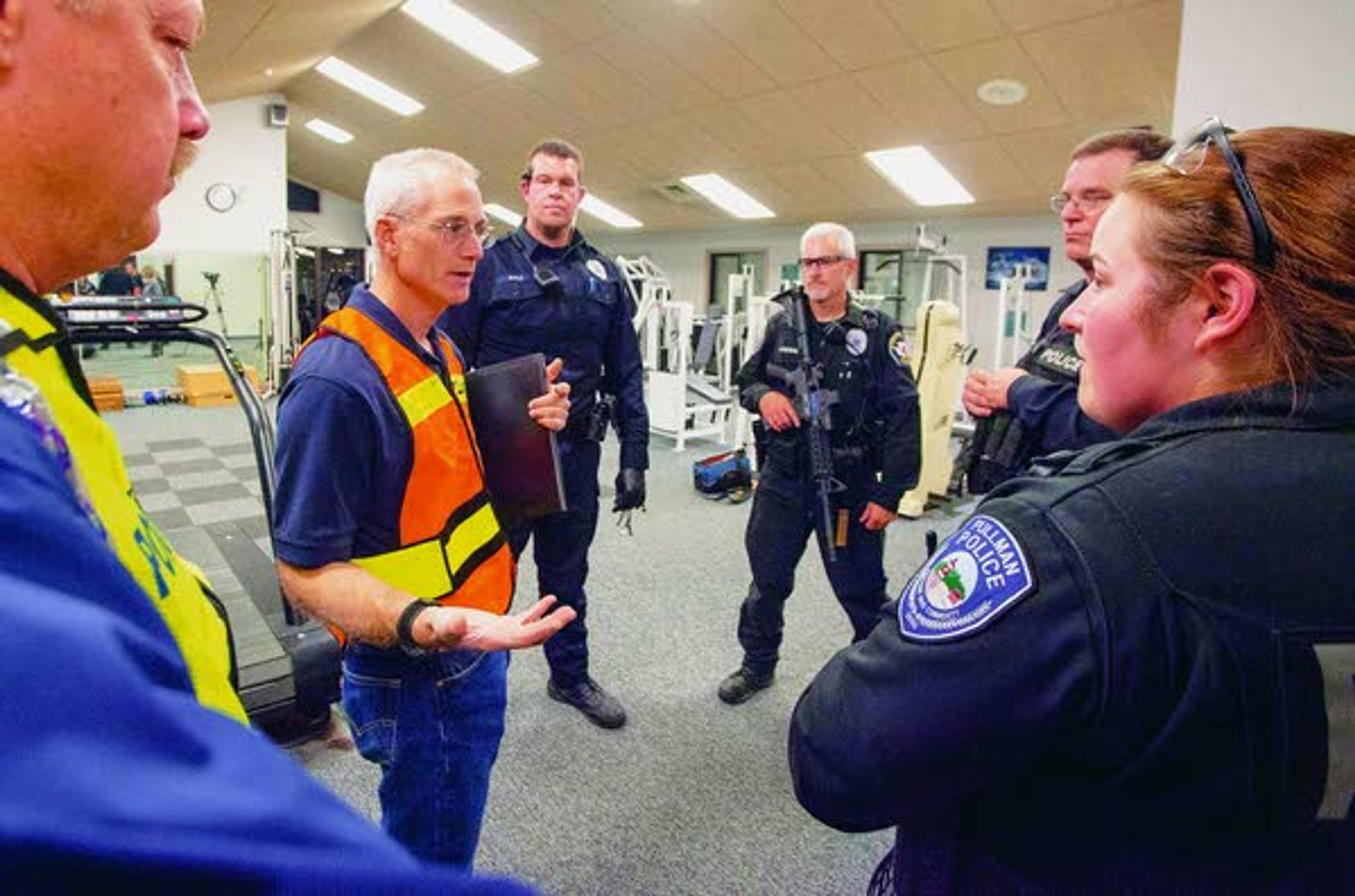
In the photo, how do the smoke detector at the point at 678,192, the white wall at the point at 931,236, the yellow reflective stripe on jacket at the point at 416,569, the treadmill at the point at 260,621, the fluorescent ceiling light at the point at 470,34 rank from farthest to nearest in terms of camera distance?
the smoke detector at the point at 678,192 < the white wall at the point at 931,236 < the fluorescent ceiling light at the point at 470,34 < the treadmill at the point at 260,621 < the yellow reflective stripe on jacket at the point at 416,569

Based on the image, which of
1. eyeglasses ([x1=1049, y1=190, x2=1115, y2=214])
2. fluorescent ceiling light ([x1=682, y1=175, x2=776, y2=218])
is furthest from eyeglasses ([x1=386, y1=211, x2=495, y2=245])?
fluorescent ceiling light ([x1=682, y1=175, x2=776, y2=218])

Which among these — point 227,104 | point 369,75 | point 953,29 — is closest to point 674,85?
point 953,29

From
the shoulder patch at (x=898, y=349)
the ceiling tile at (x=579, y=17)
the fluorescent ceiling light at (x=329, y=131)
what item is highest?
the fluorescent ceiling light at (x=329, y=131)

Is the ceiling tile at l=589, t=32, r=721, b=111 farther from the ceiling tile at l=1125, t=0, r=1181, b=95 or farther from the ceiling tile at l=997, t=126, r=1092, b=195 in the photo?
the ceiling tile at l=1125, t=0, r=1181, b=95

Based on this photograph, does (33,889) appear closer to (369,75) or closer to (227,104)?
(369,75)

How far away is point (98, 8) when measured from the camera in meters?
0.48

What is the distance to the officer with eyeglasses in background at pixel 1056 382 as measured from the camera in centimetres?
→ 167

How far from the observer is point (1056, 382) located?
66.6 inches

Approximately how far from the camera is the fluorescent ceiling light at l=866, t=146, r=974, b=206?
337 inches

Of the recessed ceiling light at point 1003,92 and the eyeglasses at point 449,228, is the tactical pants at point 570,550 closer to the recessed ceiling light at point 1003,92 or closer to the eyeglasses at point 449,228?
the eyeglasses at point 449,228

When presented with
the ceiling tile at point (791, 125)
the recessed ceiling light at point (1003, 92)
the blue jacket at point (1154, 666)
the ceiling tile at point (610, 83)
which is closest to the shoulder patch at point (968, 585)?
the blue jacket at point (1154, 666)

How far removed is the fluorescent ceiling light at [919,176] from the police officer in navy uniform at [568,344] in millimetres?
6684

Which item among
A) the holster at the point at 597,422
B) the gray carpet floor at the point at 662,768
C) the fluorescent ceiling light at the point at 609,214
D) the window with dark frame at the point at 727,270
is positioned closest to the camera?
the gray carpet floor at the point at 662,768

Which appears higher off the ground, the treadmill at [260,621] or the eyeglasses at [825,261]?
the eyeglasses at [825,261]
